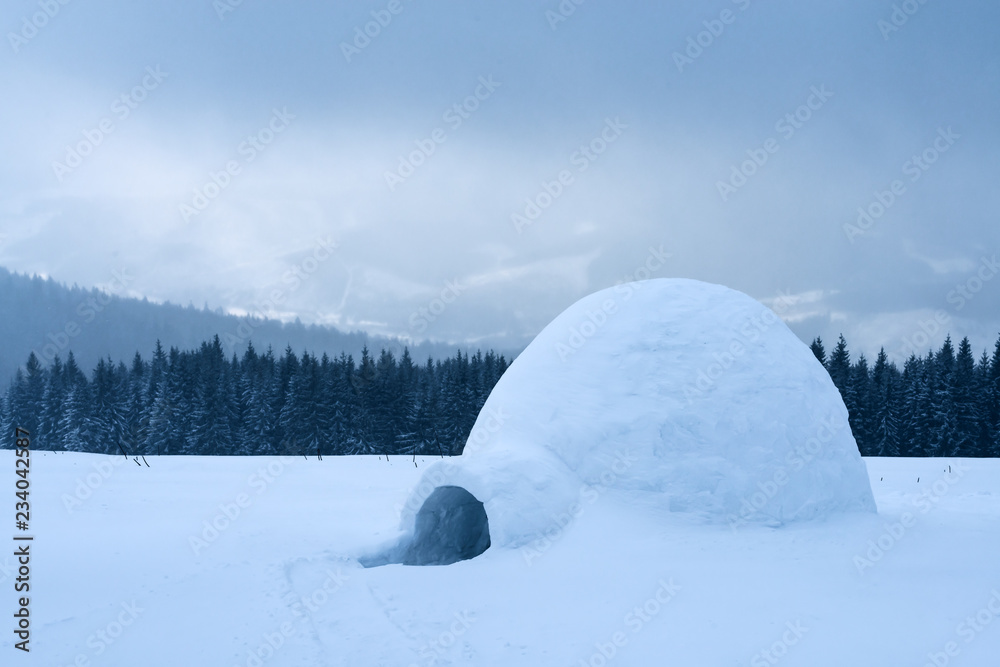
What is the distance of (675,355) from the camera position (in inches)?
391

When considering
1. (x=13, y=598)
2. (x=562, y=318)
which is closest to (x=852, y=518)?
(x=562, y=318)

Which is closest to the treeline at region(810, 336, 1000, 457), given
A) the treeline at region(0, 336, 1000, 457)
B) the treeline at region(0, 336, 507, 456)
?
the treeline at region(0, 336, 1000, 457)

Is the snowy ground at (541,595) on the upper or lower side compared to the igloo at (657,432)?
lower

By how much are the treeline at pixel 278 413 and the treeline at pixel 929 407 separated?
71.5 ft

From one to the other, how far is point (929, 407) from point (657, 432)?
32.6 meters

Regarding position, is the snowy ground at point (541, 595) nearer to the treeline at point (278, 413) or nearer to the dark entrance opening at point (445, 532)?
the dark entrance opening at point (445, 532)

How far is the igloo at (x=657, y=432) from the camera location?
8.95 m

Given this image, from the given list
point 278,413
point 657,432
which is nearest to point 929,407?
point 657,432

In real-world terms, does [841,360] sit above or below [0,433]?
above

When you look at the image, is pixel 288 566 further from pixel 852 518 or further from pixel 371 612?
pixel 852 518

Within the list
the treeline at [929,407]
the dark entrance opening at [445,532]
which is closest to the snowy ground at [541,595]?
the dark entrance opening at [445,532]

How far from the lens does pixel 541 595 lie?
741 centimetres

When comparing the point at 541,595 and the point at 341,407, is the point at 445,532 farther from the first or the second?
the point at 341,407

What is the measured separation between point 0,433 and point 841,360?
55017 millimetres
